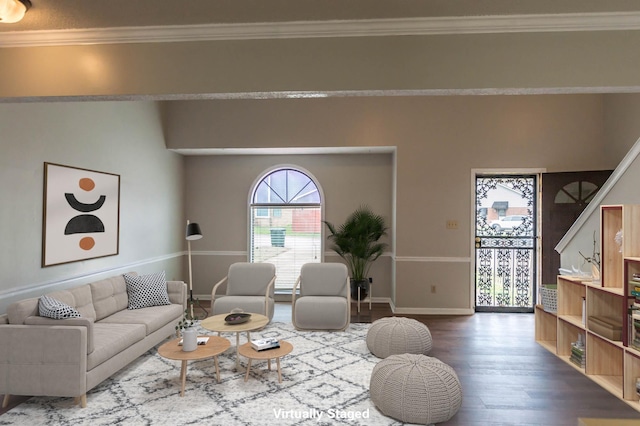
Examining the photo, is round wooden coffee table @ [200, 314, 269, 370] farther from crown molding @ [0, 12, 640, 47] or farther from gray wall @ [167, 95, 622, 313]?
gray wall @ [167, 95, 622, 313]

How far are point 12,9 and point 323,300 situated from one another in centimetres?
401

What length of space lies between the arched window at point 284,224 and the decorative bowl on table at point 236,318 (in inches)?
113

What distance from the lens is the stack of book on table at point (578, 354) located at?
363 cm

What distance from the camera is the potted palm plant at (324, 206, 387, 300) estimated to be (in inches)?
237

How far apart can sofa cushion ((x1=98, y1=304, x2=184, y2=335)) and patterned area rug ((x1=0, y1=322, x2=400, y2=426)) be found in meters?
0.34

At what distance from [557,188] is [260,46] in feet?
16.8

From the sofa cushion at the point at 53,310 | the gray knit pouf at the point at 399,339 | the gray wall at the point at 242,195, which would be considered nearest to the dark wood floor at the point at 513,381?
the gray knit pouf at the point at 399,339

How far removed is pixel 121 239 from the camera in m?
4.93

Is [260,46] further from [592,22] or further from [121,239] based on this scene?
[121,239]

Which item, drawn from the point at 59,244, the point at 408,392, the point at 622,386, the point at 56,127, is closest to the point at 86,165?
the point at 56,127

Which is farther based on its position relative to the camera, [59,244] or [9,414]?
[59,244]

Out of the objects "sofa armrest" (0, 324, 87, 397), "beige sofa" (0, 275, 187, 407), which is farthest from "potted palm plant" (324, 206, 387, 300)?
"sofa armrest" (0, 324, 87, 397)

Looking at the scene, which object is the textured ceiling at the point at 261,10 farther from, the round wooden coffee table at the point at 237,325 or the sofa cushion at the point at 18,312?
the round wooden coffee table at the point at 237,325

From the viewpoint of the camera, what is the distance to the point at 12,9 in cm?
185
